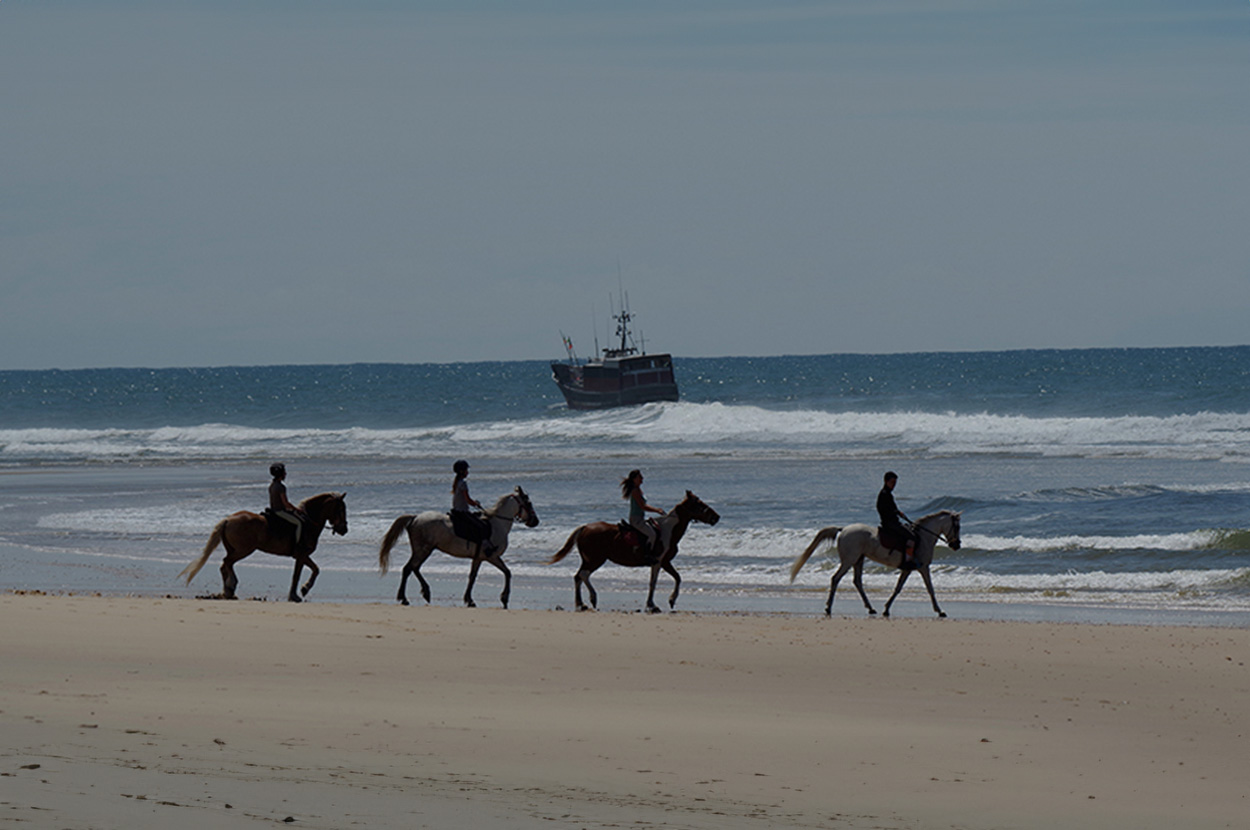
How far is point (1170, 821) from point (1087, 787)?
70cm

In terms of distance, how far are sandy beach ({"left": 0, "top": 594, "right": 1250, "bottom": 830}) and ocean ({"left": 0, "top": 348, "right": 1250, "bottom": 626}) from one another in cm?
407

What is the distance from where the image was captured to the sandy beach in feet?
21.2

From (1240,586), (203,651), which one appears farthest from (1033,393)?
(203,651)

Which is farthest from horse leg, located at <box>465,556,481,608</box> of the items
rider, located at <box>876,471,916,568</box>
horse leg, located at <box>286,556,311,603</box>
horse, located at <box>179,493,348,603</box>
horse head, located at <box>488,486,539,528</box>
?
rider, located at <box>876,471,916,568</box>

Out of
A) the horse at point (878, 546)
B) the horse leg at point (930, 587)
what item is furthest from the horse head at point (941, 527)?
the horse leg at point (930, 587)

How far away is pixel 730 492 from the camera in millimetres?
30094

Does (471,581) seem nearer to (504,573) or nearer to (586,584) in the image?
(504,573)

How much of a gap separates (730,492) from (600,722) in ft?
70.8

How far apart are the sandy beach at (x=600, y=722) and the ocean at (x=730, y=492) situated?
4.07 meters

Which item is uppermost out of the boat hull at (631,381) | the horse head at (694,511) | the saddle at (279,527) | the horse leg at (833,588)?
the boat hull at (631,381)

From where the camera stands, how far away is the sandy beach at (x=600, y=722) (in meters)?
6.46

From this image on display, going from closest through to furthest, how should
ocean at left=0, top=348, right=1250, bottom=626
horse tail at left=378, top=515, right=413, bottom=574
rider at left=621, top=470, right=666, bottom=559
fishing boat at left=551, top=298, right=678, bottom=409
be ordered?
rider at left=621, top=470, right=666, bottom=559, horse tail at left=378, top=515, right=413, bottom=574, ocean at left=0, top=348, right=1250, bottom=626, fishing boat at left=551, top=298, right=678, bottom=409

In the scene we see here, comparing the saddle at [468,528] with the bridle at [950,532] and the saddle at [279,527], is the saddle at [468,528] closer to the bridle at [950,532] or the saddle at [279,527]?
the saddle at [279,527]

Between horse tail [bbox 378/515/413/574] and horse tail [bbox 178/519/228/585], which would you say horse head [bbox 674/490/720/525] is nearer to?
horse tail [bbox 378/515/413/574]
